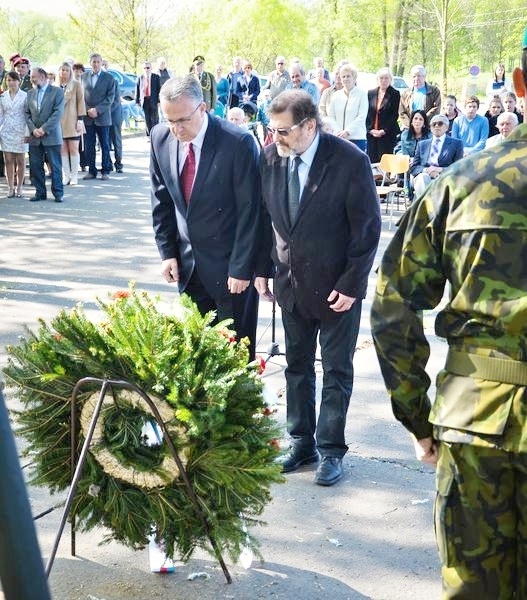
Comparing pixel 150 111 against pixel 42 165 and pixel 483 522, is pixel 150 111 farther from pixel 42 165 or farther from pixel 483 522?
pixel 483 522

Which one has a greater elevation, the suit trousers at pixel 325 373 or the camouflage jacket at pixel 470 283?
the camouflage jacket at pixel 470 283

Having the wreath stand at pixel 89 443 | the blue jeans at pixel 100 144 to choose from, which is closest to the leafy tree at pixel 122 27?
the blue jeans at pixel 100 144

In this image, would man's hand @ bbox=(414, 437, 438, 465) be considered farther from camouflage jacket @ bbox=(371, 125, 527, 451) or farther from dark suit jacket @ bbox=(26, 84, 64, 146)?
dark suit jacket @ bbox=(26, 84, 64, 146)

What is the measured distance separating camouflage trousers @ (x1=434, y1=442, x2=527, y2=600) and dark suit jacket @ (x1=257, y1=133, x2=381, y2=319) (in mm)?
2337

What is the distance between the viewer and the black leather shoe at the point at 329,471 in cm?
519

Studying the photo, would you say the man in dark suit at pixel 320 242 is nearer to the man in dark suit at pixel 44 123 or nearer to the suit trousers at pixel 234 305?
the suit trousers at pixel 234 305

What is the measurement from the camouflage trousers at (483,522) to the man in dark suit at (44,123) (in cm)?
1386

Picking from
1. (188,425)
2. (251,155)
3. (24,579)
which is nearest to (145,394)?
(188,425)

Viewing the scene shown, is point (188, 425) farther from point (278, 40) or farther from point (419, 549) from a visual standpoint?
point (278, 40)

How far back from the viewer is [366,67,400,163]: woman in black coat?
15922 millimetres

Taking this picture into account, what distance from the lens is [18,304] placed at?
916 centimetres

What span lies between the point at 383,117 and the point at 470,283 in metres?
13.8

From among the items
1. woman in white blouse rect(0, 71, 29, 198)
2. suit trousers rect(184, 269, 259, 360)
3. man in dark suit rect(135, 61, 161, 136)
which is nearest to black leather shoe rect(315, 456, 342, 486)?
suit trousers rect(184, 269, 259, 360)

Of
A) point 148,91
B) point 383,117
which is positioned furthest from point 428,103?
point 148,91
